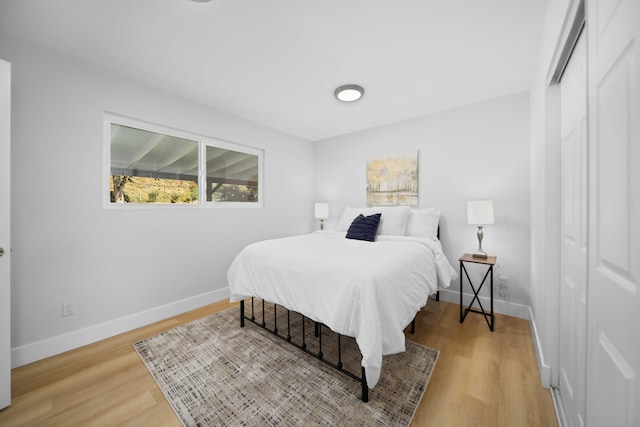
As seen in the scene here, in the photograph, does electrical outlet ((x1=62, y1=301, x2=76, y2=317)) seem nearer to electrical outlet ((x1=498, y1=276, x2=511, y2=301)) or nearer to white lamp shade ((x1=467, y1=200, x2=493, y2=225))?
white lamp shade ((x1=467, y1=200, x2=493, y2=225))

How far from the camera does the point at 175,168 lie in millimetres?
2830

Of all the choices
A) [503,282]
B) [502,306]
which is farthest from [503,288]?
[502,306]

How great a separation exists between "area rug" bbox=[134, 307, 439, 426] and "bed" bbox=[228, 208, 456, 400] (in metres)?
0.21

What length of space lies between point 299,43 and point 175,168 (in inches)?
78.1

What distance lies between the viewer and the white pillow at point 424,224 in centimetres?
284

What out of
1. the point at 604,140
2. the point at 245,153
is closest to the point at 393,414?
the point at 604,140

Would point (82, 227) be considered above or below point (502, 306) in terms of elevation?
above

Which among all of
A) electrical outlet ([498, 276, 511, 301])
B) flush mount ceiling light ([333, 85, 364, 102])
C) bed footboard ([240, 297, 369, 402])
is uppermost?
flush mount ceiling light ([333, 85, 364, 102])

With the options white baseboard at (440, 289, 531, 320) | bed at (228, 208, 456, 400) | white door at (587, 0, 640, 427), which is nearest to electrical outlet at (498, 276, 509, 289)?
white baseboard at (440, 289, 531, 320)

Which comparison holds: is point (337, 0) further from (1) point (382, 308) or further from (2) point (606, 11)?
(1) point (382, 308)

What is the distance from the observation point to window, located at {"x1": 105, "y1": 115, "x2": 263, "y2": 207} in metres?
2.41

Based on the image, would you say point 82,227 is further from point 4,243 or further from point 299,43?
point 299,43

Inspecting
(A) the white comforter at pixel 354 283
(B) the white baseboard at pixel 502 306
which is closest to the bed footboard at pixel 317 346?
(A) the white comforter at pixel 354 283

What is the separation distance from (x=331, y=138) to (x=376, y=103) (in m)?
1.45
